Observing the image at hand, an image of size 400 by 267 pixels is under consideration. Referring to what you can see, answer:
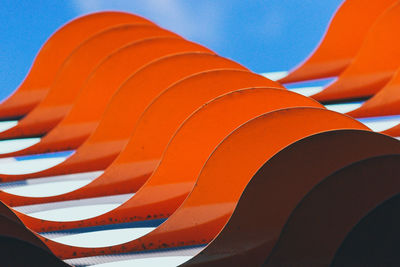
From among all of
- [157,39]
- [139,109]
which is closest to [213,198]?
[139,109]

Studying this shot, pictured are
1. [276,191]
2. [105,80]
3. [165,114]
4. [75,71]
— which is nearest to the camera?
[276,191]

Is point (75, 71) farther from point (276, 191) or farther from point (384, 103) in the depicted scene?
point (276, 191)

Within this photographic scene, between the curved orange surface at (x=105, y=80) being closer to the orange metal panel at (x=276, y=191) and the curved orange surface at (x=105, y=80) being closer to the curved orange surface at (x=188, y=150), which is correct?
the curved orange surface at (x=188, y=150)

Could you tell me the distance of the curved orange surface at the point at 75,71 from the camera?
671 inches

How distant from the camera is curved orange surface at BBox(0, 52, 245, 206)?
42.9 feet

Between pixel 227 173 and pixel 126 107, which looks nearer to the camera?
pixel 227 173

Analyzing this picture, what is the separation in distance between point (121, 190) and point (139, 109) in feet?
5.93

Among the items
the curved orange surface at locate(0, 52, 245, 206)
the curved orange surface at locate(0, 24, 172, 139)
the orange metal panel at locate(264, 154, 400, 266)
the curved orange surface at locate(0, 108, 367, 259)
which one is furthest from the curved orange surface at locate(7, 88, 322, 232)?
the curved orange surface at locate(0, 24, 172, 139)

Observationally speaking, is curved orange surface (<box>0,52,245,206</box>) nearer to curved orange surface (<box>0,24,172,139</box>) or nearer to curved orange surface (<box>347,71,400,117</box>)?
curved orange surface (<box>0,24,172,139</box>)

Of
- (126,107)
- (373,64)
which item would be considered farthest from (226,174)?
(373,64)

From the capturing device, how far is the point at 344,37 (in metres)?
19.1

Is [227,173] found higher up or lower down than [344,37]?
lower down

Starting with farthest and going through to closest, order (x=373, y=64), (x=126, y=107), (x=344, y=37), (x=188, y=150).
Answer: (x=344, y=37)
(x=373, y=64)
(x=126, y=107)
(x=188, y=150)

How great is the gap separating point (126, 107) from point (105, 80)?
1.67 m
